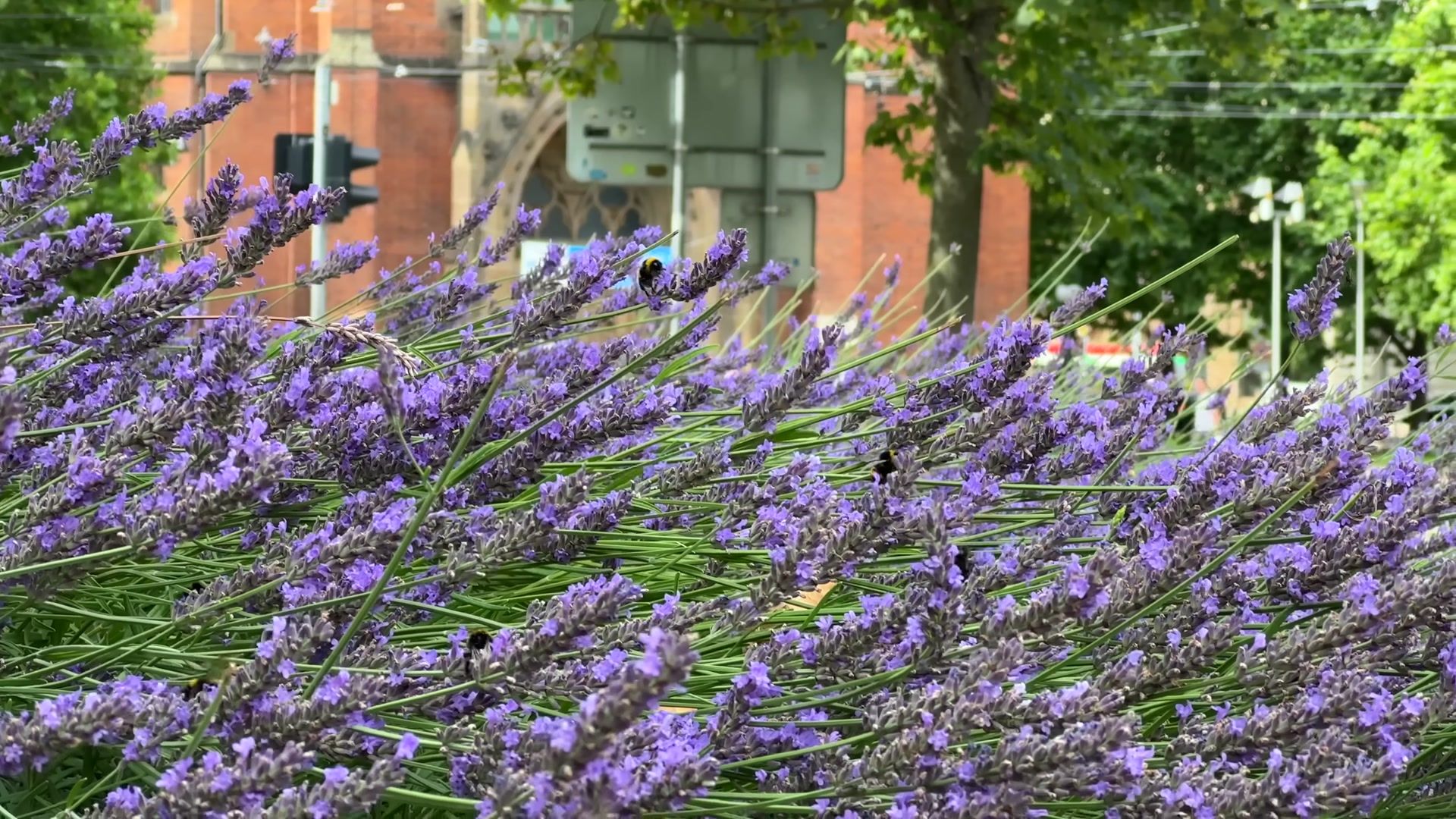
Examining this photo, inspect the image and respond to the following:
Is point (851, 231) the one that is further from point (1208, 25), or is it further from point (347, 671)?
point (347, 671)

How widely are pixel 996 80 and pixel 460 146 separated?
16913 mm

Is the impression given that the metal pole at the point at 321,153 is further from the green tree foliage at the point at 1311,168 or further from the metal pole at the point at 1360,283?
the metal pole at the point at 1360,283

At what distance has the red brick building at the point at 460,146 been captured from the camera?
81.9ft

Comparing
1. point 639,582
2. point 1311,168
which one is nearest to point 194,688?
point 639,582

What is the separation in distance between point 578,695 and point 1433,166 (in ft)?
93.2

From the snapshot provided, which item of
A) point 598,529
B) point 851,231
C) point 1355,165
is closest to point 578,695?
point 598,529

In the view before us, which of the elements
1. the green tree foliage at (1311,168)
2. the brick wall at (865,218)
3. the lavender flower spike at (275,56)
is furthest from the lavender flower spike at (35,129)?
the green tree foliage at (1311,168)

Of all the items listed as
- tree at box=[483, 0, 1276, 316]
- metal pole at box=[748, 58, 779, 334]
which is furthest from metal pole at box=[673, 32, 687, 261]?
tree at box=[483, 0, 1276, 316]

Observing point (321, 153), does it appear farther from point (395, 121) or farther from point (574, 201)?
point (395, 121)

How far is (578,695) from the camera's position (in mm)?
1434

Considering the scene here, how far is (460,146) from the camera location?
85.5 ft

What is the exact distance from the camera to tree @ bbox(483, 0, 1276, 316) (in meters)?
9.46

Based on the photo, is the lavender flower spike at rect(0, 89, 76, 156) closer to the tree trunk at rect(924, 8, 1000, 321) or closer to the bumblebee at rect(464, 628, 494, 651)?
the bumblebee at rect(464, 628, 494, 651)

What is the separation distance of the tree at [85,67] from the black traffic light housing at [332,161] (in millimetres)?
5544
